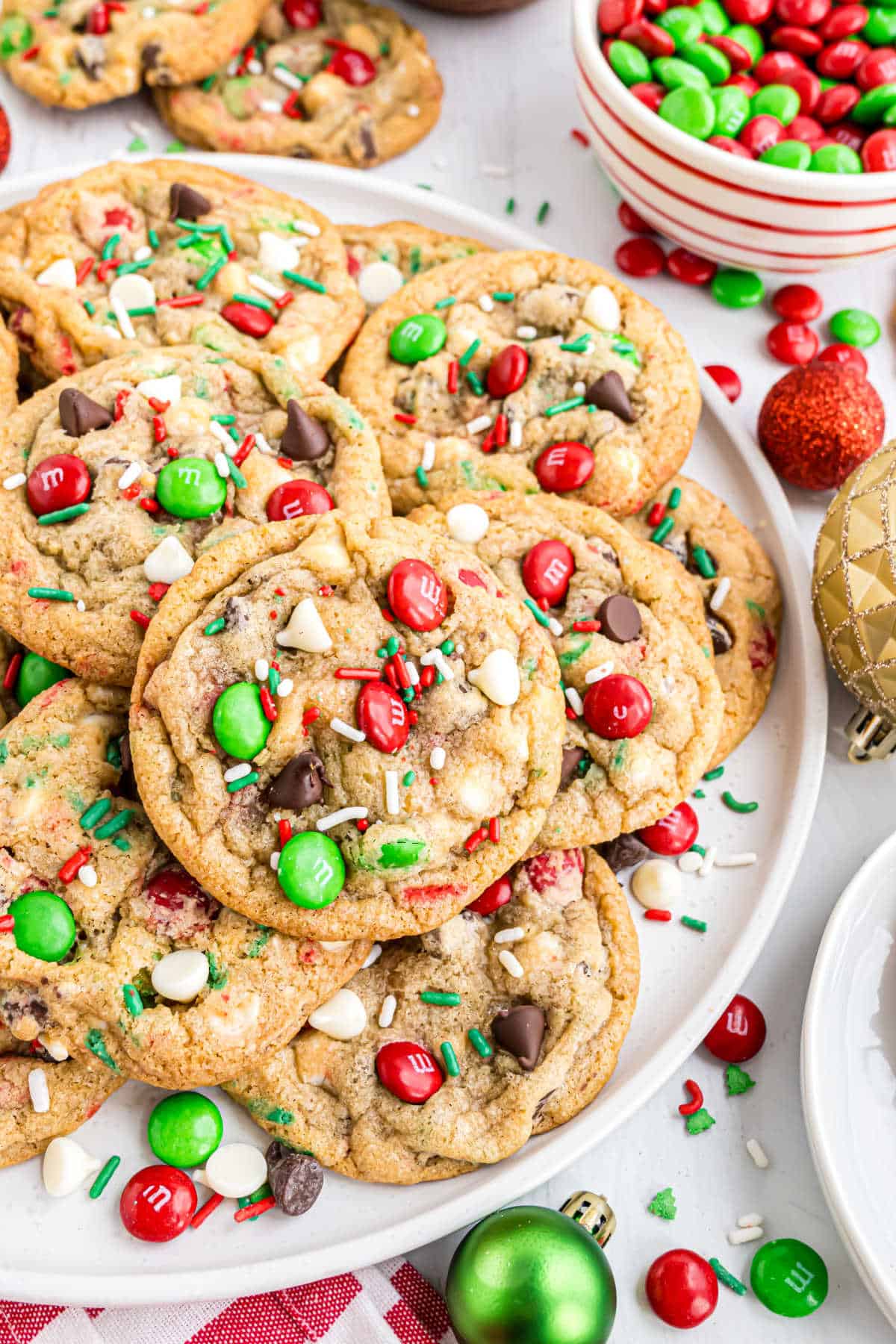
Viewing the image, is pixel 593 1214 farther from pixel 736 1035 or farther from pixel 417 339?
pixel 417 339

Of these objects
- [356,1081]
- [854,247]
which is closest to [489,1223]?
[356,1081]

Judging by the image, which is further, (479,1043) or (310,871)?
(479,1043)

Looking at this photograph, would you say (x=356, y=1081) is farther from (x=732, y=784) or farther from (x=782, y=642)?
(x=782, y=642)

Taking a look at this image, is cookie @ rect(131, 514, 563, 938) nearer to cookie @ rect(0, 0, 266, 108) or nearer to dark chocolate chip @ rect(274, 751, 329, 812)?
dark chocolate chip @ rect(274, 751, 329, 812)

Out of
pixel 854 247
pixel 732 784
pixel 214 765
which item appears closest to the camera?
pixel 214 765

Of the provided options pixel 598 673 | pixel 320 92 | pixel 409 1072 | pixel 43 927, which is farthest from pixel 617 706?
pixel 320 92

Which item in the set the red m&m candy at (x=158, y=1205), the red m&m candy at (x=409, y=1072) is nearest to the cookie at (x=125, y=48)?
the red m&m candy at (x=409, y=1072)

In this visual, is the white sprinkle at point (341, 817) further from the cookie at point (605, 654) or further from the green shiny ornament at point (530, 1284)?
the green shiny ornament at point (530, 1284)
